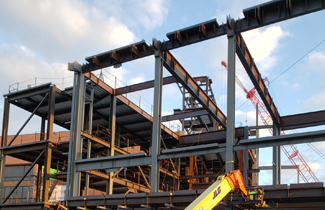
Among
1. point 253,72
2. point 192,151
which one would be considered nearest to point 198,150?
point 192,151

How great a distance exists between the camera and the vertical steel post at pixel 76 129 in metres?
28.2

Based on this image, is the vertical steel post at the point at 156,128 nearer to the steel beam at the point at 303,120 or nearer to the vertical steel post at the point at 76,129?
the vertical steel post at the point at 76,129

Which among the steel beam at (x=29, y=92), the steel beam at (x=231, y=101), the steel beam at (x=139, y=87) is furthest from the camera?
the steel beam at (x=29, y=92)

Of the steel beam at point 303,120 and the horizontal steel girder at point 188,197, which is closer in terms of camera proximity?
the horizontal steel girder at point 188,197

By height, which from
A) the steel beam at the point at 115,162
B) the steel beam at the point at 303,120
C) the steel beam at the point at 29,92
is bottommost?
the steel beam at the point at 115,162

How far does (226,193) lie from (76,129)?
1513 cm

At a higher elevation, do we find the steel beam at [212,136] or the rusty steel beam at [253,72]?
the rusty steel beam at [253,72]

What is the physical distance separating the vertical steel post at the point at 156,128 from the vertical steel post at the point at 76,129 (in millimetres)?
6996

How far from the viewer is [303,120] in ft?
103

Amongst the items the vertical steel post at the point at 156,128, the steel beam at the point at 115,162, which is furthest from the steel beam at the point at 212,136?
the steel beam at the point at 115,162

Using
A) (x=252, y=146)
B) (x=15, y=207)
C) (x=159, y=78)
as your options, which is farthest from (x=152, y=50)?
(x=15, y=207)

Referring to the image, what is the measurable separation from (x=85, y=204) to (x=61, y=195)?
32830 mm

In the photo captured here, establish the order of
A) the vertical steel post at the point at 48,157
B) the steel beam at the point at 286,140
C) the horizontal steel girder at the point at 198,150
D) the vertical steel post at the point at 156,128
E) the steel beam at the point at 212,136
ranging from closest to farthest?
1. the steel beam at the point at 286,140
2. the horizontal steel girder at the point at 198,150
3. the vertical steel post at the point at 156,128
4. the vertical steel post at the point at 48,157
5. the steel beam at the point at 212,136

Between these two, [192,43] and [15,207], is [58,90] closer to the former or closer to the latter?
[15,207]
